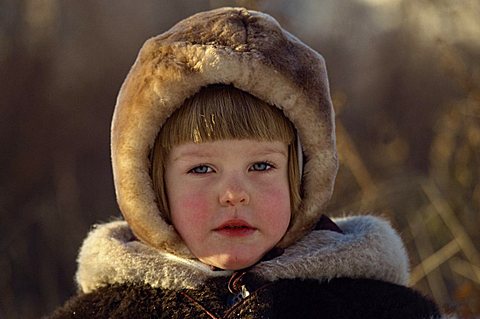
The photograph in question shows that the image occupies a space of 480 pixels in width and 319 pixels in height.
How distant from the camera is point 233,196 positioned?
84.8 inches

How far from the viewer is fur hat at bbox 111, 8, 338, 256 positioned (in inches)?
87.0

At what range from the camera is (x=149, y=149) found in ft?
7.54

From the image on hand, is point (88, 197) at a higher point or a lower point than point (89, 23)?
lower

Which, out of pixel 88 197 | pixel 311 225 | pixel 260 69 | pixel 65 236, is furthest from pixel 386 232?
pixel 88 197

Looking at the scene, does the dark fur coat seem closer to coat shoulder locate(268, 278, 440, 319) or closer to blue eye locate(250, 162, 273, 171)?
coat shoulder locate(268, 278, 440, 319)

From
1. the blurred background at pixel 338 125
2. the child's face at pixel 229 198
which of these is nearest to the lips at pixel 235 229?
the child's face at pixel 229 198

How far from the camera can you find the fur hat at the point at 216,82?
221 centimetres

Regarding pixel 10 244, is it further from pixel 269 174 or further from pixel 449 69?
pixel 269 174

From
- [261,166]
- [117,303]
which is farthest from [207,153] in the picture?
[117,303]

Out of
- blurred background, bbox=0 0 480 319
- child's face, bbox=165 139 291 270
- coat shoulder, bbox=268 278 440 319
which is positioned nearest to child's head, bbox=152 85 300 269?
child's face, bbox=165 139 291 270

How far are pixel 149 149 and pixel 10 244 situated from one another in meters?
3.72

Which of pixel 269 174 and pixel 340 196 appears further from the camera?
pixel 340 196

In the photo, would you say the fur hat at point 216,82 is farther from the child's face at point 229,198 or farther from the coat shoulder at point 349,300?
the coat shoulder at point 349,300

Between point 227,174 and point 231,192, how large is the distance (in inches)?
2.1
